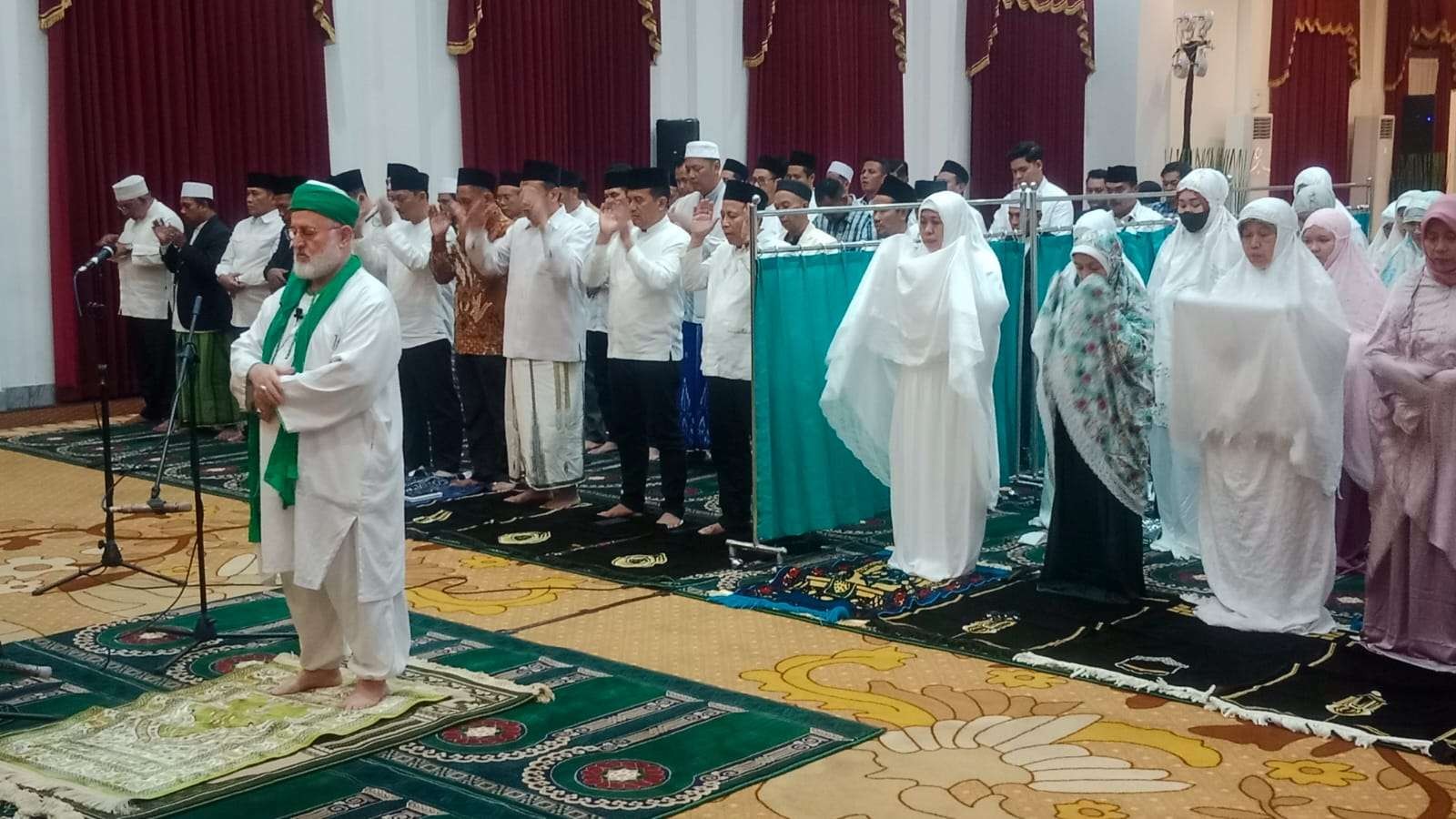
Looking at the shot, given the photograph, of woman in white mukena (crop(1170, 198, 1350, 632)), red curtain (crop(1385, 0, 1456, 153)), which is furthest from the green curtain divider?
red curtain (crop(1385, 0, 1456, 153))

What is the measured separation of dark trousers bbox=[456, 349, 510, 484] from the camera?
7258 mm

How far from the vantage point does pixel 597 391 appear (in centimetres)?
862

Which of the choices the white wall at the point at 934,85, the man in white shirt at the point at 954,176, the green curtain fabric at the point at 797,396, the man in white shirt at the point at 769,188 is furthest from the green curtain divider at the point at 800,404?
the white wall at the point at 934,85

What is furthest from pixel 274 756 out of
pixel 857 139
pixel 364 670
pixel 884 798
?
pixel 857 139

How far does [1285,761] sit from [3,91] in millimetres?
8300

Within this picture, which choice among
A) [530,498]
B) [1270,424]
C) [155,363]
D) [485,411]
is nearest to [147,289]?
[155,363]

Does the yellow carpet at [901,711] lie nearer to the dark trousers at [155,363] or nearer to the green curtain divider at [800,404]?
the green curtain divider at [800,404]

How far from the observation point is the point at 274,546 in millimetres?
4164

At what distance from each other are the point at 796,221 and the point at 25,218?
5503 mm

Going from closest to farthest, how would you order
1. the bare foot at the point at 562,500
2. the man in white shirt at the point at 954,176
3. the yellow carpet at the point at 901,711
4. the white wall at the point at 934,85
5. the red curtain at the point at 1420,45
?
the yellow carpet at the point at 901,711, the bare foot at the point at 562,500, the man in white shirt at the point at 954,176, the white wall at the point at 934,85, the red curtain at the point at 1420,45

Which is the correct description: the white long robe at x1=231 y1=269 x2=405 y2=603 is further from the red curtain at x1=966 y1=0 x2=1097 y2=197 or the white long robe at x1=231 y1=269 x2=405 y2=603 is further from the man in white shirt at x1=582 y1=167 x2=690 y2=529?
the red curtain at x1=966 y1=0 x2=1097 y2=197

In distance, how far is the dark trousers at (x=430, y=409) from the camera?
7406 millimetres

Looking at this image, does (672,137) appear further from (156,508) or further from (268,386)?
(268,386)

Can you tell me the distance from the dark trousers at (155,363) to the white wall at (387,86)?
182 cm
